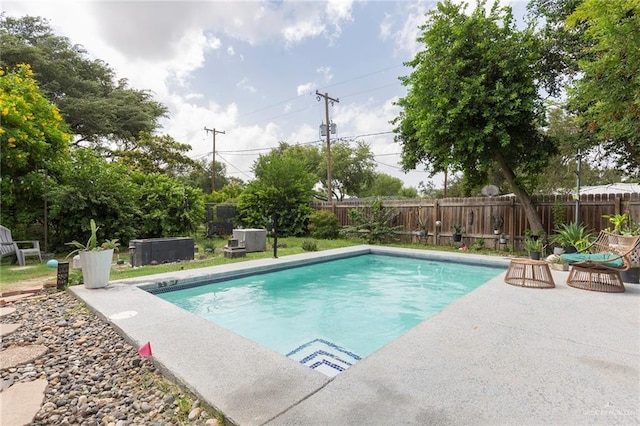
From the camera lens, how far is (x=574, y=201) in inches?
316

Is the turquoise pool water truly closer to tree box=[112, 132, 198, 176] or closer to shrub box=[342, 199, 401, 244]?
shrub box=[342, 199, 401, 244]

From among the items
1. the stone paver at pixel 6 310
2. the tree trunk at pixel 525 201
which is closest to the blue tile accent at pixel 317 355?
the stone paver at pixel 6 310

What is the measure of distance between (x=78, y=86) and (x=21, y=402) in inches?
727

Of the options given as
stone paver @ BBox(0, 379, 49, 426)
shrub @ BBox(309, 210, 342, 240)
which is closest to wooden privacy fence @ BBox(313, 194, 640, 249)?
shrub @ BBox(309, 210, 342, 240)

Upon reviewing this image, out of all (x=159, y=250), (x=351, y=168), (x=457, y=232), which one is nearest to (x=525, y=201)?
(x=457, y=232)

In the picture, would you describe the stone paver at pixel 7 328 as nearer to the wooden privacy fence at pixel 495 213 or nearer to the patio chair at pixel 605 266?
the patio chair at pixel 605 266

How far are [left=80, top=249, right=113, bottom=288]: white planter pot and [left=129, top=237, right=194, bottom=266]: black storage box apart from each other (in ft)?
7.21

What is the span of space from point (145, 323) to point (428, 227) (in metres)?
9.55

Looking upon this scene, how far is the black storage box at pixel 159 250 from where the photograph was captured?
6598 mm

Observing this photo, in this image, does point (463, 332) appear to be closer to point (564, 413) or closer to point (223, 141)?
point (564, 413)

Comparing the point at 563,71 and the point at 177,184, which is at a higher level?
the point at 563,71

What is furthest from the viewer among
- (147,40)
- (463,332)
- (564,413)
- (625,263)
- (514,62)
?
(514,62)

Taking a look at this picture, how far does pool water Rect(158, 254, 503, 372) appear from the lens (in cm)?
390

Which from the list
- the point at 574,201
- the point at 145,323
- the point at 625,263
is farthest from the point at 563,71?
the point at 145,323
